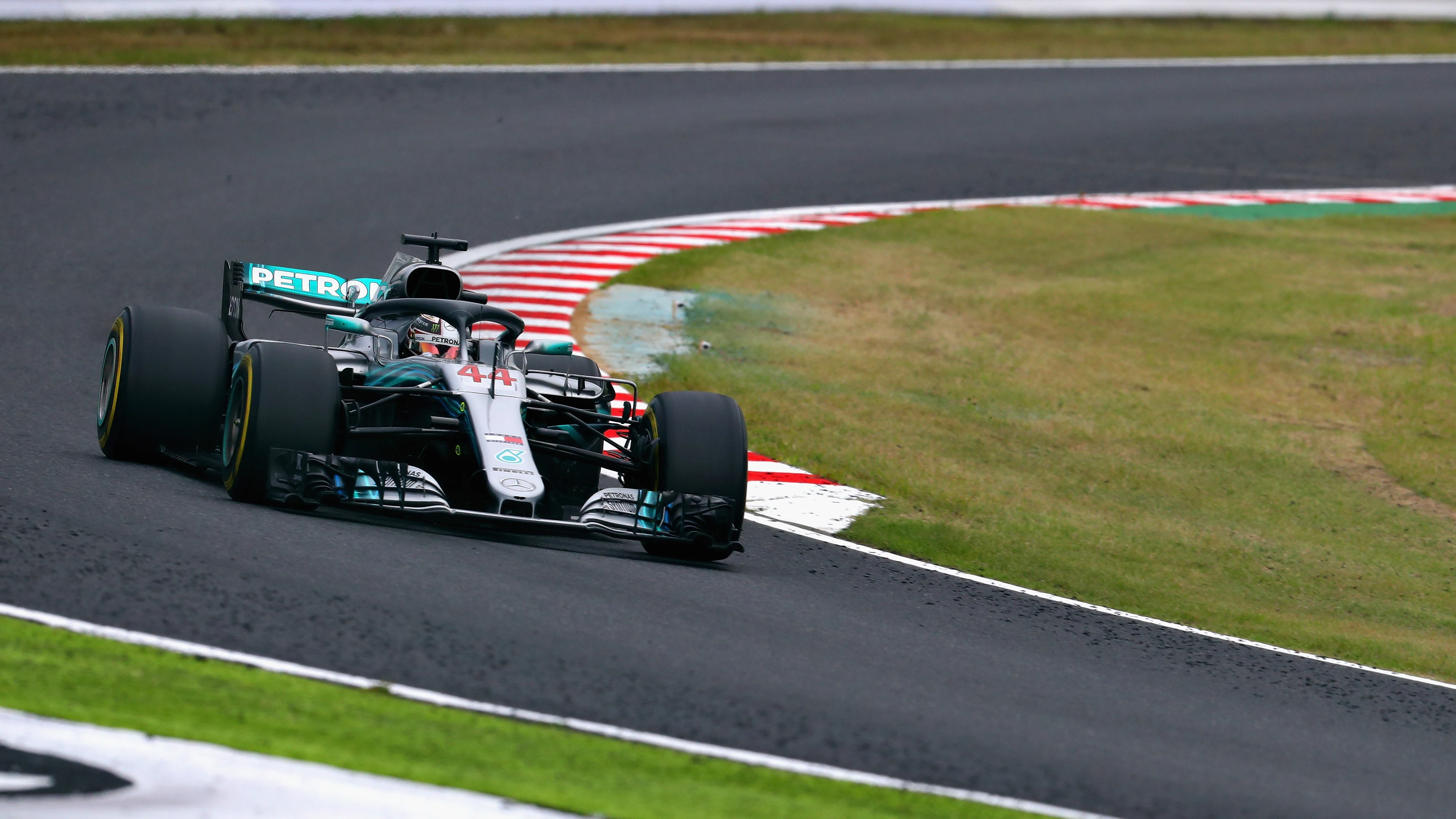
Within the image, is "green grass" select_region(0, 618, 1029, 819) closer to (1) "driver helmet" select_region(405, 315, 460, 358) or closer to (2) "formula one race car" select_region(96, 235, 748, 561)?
(2) "formula one race car" select_region(96, 235, 748, 561)

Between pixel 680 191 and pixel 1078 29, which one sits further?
pixel 1078 29

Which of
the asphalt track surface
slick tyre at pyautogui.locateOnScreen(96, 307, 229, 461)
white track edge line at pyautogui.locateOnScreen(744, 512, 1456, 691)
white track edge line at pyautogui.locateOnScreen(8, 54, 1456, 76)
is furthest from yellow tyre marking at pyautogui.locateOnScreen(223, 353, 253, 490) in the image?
white track edge line at pyautogui.locateOnScreen(8, 54, 1456, 76)

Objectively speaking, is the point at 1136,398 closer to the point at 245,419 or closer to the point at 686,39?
the point at 245,419

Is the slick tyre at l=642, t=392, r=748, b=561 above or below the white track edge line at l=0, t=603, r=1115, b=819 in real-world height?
above

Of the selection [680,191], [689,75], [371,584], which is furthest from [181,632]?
[689,75]

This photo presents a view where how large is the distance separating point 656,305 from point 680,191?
4132 mm

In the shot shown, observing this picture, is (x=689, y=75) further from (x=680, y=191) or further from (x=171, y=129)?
(x=171, y=129)

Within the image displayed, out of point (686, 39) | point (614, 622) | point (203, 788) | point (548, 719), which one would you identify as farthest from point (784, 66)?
point (203, 788)

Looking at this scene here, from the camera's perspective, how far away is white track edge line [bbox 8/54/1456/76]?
19656mm

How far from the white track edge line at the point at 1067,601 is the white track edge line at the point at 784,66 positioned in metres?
13.2

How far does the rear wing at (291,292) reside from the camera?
9203 mm

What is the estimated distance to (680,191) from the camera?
17.7 metres

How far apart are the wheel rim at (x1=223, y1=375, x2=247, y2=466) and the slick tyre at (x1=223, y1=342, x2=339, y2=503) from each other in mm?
13

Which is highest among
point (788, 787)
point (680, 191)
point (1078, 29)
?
point (1078, 29)
